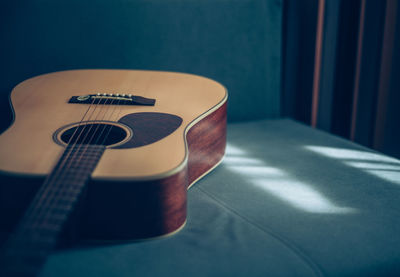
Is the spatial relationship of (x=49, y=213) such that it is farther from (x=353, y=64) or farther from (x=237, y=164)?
(x=353, y=64)

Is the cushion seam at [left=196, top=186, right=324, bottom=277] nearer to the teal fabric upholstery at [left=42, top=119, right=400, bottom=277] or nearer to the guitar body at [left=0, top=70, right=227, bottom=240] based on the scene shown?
the teal fabric upholstery at [left=42, top=119, right=400, bottom=277]

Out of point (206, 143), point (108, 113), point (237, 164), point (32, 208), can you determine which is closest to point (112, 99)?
point (108, 113)

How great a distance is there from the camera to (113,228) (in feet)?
2.20

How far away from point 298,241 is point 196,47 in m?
0.88

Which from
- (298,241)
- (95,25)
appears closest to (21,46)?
(95,25)

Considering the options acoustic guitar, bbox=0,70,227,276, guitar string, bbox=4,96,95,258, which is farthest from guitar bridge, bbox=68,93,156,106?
guitar string, bbox=4,96,95,258

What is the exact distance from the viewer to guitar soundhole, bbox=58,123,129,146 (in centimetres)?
85

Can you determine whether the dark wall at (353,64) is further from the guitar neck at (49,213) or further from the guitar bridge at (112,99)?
the guitar neck at (49,213)

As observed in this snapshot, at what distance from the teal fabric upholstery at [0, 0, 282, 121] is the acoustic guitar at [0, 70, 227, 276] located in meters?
0.23

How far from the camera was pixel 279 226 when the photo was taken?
0.77m

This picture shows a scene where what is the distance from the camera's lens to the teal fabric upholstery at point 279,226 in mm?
643

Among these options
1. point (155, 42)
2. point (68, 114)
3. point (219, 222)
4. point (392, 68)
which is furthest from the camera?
point (392, 68)

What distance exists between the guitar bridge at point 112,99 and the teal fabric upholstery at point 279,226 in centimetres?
26

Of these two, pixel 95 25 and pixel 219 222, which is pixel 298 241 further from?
pixel 95 25
